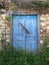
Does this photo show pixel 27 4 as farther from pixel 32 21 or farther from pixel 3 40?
pixel 3 40

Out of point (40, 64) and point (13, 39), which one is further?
point (13, 39)

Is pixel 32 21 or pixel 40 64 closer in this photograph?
pixel 40 64

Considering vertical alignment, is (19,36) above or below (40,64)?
above

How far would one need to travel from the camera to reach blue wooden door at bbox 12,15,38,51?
37.4 ft

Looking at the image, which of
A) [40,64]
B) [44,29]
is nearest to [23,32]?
[44,29]

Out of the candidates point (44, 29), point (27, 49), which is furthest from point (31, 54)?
point (44, 29)

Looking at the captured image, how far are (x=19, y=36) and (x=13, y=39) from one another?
0.32 metres

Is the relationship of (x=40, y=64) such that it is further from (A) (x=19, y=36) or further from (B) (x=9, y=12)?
(B) (x=9, y=12)

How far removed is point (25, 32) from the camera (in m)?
11.5

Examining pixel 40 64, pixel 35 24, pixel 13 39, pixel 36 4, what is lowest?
pixel 40 64

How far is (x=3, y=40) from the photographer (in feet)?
36.8

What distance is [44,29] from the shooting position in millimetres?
11406

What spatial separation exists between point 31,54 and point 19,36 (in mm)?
1097

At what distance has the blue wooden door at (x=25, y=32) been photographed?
11414 mm
